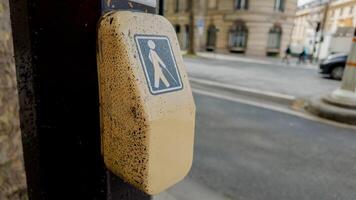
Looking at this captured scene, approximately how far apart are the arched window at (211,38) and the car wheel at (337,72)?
19.5 meters

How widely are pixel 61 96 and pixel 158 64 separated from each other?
0.33 metres

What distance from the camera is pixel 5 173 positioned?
0.87 meters

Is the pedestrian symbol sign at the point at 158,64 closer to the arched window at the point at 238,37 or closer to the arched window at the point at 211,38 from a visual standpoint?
the arched window at the point at 238,37

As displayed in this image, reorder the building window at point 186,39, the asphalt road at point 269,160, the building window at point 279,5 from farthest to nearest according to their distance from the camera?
the building window at point 186,39 < the building window at point 279,5 < the asphalt road at point 269,160

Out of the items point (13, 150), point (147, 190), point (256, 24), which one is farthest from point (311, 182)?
point (256, 24)

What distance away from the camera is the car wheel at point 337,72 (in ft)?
34.2

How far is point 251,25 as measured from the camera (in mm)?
26500

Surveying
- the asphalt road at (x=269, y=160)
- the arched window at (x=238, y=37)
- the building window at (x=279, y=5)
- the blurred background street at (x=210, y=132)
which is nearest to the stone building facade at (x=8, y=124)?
the blurred background street at (x=210, y=132)

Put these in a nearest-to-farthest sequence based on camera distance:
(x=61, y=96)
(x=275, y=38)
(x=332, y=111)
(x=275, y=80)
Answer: (x=61, y=96) → (x=332, y=111) → (x=275, y=80) → (x=275, y=38)

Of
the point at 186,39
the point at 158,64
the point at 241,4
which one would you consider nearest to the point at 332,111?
the point at 158,64

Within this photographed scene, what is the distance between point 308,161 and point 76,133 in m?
3.19

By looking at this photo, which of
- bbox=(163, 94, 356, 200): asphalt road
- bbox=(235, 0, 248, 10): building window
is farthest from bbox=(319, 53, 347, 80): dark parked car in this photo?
bbox=(235, 0, 248, 10): building window

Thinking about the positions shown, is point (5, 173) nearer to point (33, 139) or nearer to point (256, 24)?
point (33, 139)

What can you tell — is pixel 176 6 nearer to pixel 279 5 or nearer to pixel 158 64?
pixel 279 5
